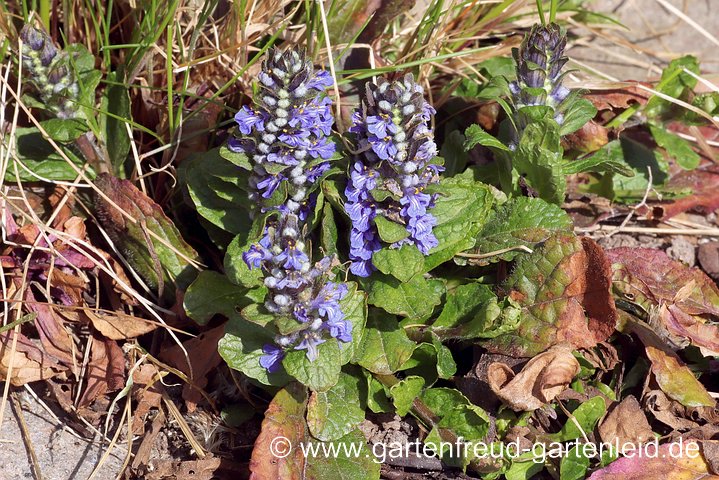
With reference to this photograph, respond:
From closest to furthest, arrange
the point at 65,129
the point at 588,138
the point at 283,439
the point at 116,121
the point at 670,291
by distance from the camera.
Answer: the point at 283,439 → the point at 65,129 → the point at 670,291 → the point at 116,121 → the point at 588,138

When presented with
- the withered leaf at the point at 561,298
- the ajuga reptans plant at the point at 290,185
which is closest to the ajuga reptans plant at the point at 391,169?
the ajuga reptans plant at the point at 290,185

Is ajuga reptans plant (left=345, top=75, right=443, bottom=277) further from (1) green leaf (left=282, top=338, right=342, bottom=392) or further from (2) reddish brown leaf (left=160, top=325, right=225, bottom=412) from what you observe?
(2) reddish brown leaf (left=160, top=325, right=225, bottom=412)

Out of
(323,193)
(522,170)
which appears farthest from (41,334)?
(522,170)

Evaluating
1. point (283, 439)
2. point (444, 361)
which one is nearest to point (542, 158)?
point (444, 361)

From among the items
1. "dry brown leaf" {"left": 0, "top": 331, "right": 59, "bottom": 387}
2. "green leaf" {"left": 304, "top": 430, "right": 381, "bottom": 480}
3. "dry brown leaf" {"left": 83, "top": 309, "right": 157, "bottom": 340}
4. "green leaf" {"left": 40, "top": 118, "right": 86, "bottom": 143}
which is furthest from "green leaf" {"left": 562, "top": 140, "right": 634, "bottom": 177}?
"dry brown leaf" {"left": 0, "top": 331, "right": 59, "bottom": 387}

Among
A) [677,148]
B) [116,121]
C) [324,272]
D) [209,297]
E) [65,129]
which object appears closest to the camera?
[324,272]

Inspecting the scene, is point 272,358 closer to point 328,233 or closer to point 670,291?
point 328,233

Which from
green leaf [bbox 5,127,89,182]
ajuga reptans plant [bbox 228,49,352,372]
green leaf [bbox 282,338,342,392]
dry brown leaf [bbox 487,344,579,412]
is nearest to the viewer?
ajuga reptans plant [bbox 228,49,352,372]
